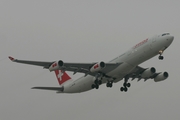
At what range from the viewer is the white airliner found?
52.3m

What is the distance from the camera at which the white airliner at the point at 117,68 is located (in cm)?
5231

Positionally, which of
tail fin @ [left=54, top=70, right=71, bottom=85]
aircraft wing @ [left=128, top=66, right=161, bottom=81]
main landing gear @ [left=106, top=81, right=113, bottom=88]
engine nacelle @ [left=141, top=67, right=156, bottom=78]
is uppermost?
tail fin @ [left=54, top=70, right=71, bottom=85]

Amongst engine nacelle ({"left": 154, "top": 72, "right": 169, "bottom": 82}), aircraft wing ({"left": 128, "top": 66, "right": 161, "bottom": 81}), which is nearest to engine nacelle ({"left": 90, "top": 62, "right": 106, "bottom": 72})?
aircraft wing ({"left": 128, "top": 66, "right": 161, "bottom": 81})

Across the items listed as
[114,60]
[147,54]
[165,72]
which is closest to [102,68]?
[114,60]

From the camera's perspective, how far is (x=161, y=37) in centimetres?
5234

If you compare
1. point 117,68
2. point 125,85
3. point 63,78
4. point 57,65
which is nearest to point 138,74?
point 125,85

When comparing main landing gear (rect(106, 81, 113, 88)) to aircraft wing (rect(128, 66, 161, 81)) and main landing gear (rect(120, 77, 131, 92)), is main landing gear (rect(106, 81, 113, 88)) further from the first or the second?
aircraft wing (rect(128, 66, 161, 81))

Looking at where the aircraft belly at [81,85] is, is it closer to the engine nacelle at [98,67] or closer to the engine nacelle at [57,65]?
the engine nacelle at [98,67]

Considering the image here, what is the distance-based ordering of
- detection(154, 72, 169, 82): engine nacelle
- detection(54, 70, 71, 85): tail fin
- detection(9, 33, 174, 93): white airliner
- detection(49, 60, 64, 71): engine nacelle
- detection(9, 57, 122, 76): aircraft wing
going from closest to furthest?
detection(9, 33, 174, 93): white airliner → detection(49, 60, 64, 71): engine nacelle → detection(9, 57, 122, 76): aircraft wing → detection(154, 72, 169, 82): engine nacelle → detection(54, 70, 71, 85): tail fin

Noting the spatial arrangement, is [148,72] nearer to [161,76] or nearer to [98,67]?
[161,76]

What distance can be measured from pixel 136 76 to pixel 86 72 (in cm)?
811

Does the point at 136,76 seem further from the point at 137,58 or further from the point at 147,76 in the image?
the point at 137,58

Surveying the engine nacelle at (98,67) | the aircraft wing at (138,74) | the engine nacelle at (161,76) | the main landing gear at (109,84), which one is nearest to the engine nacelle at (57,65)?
the engine nacelle at (98,67)

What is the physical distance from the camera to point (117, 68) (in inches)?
2170
